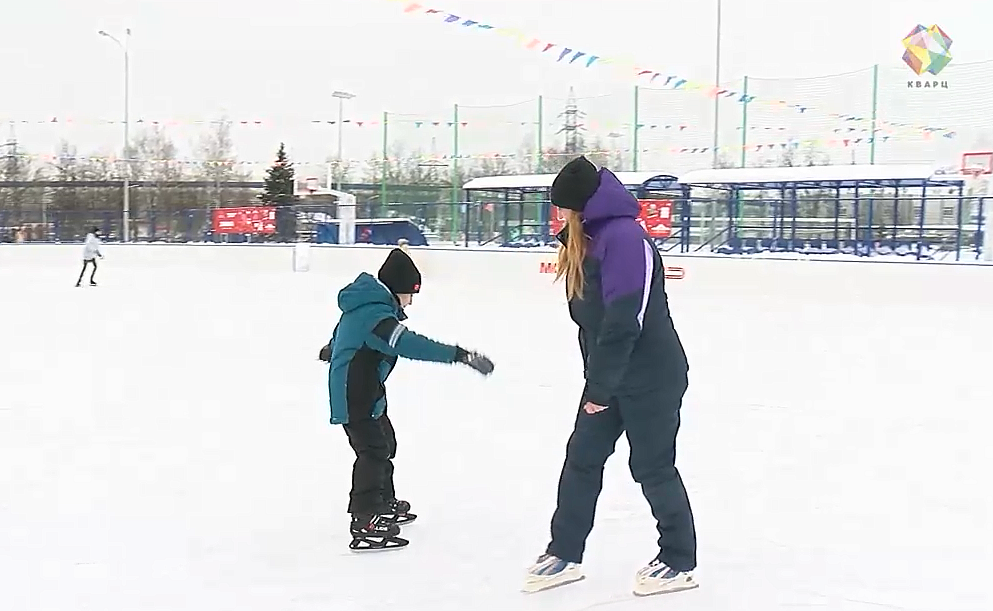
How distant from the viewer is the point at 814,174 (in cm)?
1814

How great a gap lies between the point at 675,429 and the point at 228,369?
5.40 m

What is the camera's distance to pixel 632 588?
3395 millimetres

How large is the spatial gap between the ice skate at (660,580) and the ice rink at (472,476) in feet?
0.16

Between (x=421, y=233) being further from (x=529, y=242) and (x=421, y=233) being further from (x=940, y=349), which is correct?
(x=940, y=349)

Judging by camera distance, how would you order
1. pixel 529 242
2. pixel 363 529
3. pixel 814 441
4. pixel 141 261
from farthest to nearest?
pixel 141 261
pixel 529 242
pixel 814 441
pixel 363 529

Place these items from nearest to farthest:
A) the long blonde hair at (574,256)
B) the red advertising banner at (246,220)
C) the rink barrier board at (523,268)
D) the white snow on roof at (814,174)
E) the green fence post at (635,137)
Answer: the long blonde hair at (574,256) < the rink barrier board at (523,268) < the white snow on roof at (814,174) < the green fence post at (635,137) < the red advertising banner at (246,220)

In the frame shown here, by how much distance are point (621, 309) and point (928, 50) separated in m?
16.1

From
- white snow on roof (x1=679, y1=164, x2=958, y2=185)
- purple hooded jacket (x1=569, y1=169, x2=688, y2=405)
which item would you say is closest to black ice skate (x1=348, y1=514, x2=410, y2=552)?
purple hooded jacket (x1=569, y1=169, x2=688, y2=405)

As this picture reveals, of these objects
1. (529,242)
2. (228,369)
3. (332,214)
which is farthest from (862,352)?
(332,214)

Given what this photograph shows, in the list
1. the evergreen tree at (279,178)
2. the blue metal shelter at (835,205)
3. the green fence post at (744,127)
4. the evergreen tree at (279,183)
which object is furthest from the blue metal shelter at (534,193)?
the evergreen tree at (279,178)

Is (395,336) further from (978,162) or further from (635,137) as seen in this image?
(635,137)

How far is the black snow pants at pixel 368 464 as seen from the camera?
12.4 ft

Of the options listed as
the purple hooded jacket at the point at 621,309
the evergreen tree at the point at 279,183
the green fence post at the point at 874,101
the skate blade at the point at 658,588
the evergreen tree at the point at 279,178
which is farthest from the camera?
the evergreen tree at the point at 279,178

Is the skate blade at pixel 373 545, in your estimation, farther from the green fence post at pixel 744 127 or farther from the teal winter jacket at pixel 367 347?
the green fence post at pixel 744 127
